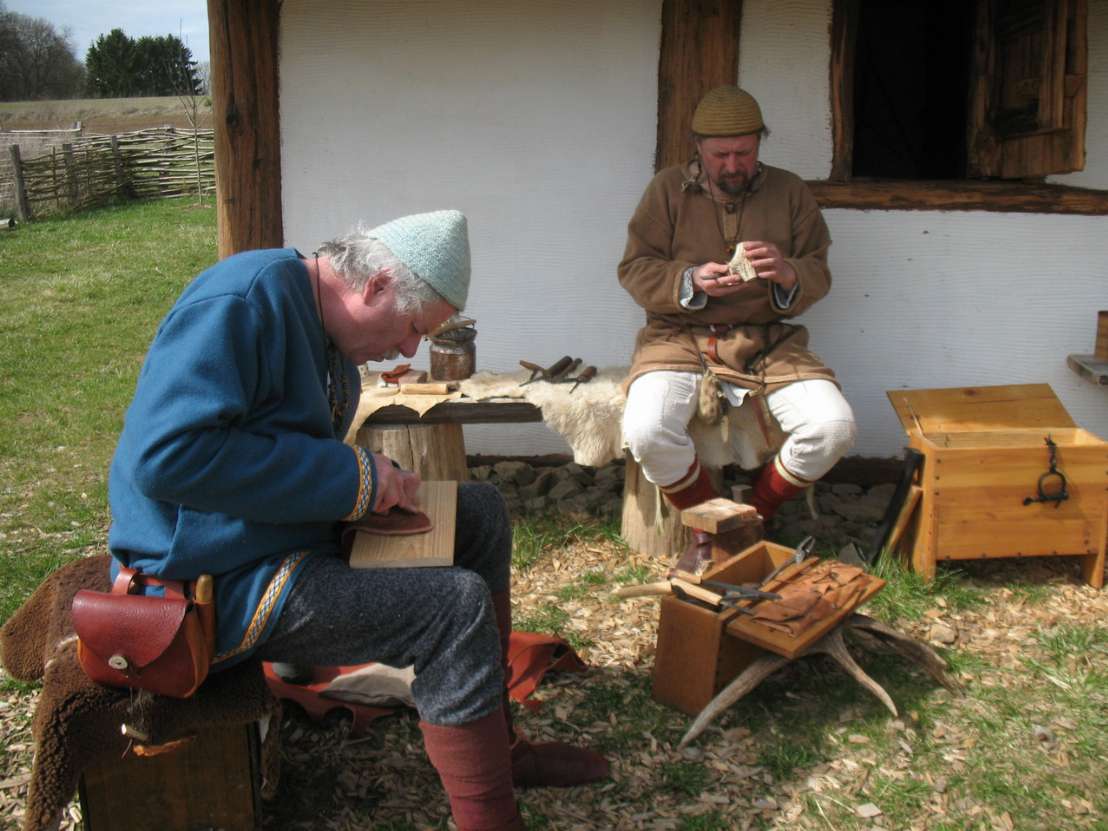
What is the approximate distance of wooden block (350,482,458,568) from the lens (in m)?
2.28

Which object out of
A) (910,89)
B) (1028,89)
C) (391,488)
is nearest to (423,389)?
(391,488)

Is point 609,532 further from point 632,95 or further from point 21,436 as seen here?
point 21,436

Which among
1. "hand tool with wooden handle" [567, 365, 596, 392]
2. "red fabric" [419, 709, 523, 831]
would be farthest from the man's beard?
"red fabric" [419, 709, 523, 831]

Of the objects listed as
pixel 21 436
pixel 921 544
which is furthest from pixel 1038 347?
pixel 21 436

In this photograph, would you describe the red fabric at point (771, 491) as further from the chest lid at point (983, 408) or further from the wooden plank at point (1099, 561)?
the wooden plank at point (1099, 561)

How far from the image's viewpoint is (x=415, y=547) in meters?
2.34

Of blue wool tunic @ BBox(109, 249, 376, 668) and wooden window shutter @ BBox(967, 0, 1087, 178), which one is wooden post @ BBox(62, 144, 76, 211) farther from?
blue wool tunic @ BBox(109, 249, 376, 668)

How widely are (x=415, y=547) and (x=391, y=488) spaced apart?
0.14m

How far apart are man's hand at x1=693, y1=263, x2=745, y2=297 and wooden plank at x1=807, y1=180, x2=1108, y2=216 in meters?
0.94

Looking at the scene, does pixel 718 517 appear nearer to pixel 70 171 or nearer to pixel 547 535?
pixel 547 535

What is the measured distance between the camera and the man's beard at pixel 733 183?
4195mm

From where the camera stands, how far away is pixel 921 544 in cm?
398

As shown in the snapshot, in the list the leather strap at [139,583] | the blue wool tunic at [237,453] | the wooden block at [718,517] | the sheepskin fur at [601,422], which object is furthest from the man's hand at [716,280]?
the leather strap at [139,583]

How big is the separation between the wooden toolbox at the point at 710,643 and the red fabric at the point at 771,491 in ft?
2.70
